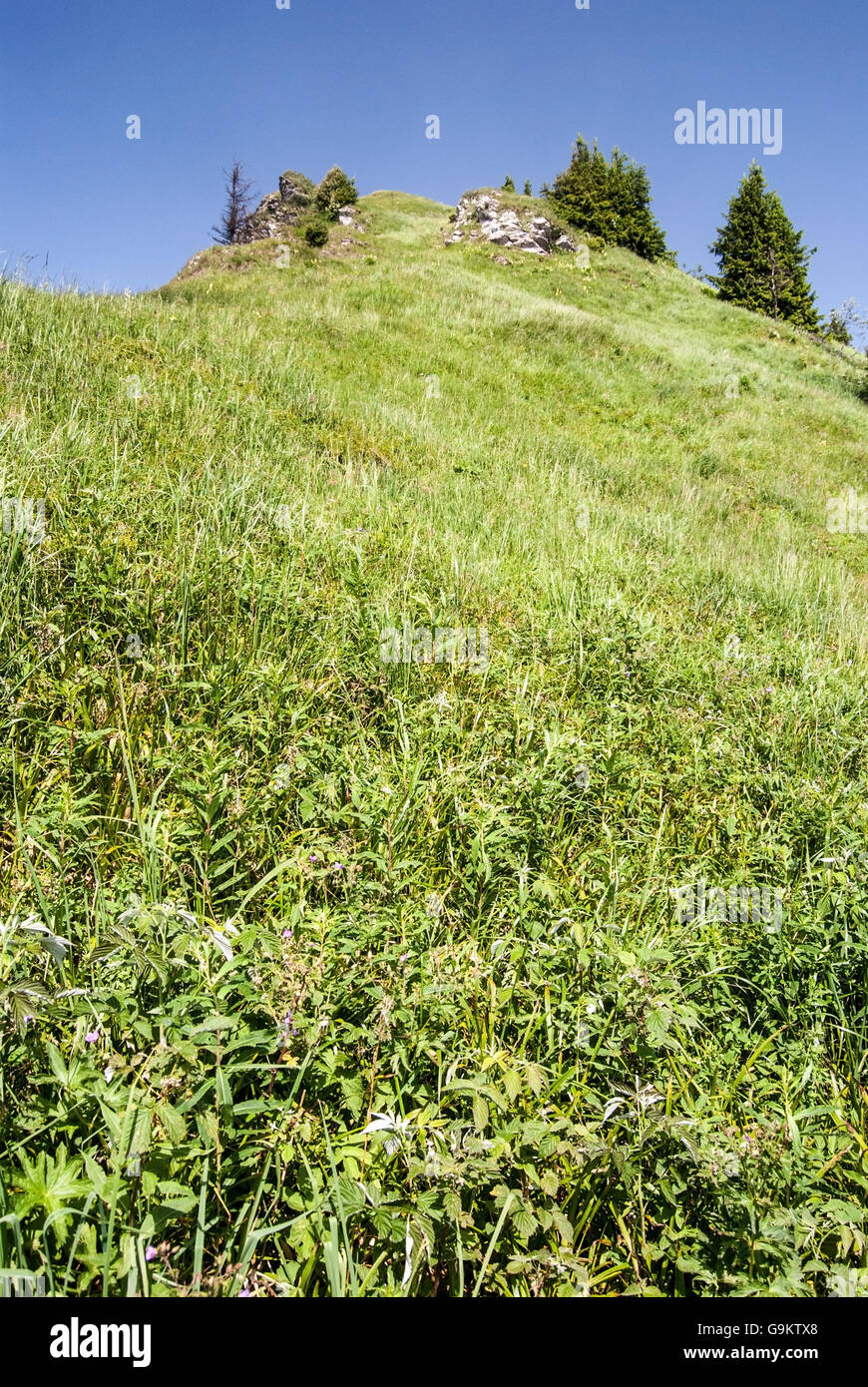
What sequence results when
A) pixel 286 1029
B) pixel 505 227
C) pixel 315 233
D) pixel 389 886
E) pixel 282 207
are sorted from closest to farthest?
pixel 286 1029 < pixel 389 886 < pixel 315 233 < pixel 505 227 < pixel 282 207

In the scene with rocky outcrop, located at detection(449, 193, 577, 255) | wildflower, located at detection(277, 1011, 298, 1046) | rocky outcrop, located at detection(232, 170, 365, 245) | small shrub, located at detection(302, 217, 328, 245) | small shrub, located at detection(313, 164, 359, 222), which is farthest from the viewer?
rocky outcrop, located at detection(232, 170, 365, 245)

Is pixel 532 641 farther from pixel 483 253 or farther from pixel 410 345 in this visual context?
pixel 483 253

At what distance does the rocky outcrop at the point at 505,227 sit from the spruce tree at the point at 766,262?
51.9ft

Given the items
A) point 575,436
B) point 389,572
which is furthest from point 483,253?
point 389,572

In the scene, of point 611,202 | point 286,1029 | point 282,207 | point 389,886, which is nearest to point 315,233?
point 282,207

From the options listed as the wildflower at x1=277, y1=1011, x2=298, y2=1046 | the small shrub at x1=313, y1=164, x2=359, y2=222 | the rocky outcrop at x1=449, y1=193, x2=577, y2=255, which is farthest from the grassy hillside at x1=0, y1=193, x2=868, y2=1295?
the small shrub at x1=313, y1=164, x2=359, y2=222

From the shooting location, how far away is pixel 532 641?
4.13 metres

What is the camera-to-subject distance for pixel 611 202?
37469mm

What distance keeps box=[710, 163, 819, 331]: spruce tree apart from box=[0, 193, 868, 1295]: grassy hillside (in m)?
44.7

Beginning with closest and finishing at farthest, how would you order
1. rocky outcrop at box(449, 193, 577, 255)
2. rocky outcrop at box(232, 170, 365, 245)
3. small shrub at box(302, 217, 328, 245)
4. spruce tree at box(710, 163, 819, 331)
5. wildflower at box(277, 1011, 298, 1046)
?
wildflower at box(277, 1011, 298, 1046) < small shrub at box(302, 217, 328, 245) < rocky outcrop at box(449, 193, 577, 255) < rocky outcrop at box(232, 170, 365, 245) < spruce tree at box(710, 163, 819, 331)

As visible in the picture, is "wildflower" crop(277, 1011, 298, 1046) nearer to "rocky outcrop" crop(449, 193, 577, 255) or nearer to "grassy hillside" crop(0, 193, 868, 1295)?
"grassy hillside" crop(0, 193, 868, 1295)

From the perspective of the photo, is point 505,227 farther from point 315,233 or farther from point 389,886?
point 389,886

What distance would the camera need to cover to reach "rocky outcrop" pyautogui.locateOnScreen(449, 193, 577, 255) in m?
29.7

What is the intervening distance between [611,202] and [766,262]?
11.2 meters
